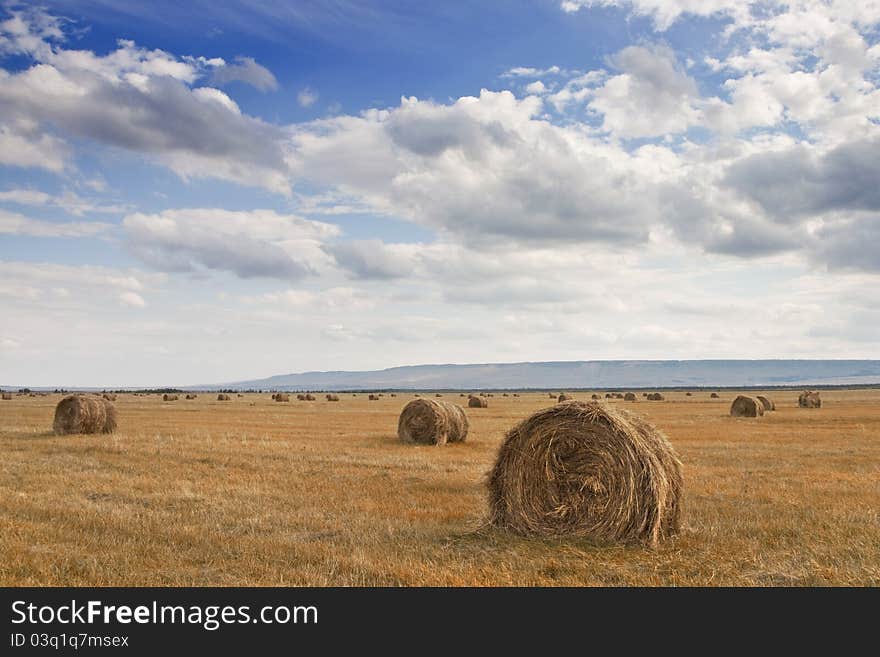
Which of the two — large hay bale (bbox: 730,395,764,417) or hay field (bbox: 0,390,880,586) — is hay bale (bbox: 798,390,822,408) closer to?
large hay bale (bbox: 730,395,764,417)

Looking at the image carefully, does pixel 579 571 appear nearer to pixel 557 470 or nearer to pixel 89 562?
pixel 557 470

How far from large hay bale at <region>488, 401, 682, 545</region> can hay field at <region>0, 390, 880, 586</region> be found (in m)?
0.41

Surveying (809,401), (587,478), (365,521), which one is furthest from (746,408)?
(365,521)

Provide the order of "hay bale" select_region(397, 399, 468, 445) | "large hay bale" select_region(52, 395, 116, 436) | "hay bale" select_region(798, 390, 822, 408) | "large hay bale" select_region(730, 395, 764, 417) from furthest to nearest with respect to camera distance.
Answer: "hay bale" select_region(798, 390, 822, 408)
"large hay bale" select_region(730, 395, 764, 417)
"large hay bale" select_region(52, 395, 116, 436)
"hay bale" select_region(397, 399, 468, 445)

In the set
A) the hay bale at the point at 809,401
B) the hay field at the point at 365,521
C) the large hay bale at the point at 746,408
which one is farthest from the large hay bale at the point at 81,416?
the hay bale at the point at 809,401

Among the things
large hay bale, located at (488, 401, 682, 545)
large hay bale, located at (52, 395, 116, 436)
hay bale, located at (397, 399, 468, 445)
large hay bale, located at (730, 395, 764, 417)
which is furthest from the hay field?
large hay bale, located at (730, 395, 764, 417)

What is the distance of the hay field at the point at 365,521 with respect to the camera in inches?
354

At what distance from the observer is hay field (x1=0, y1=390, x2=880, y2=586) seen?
9.00 m

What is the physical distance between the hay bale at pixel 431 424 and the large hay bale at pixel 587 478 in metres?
14.2

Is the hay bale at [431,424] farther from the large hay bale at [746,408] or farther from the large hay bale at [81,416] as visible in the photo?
the large hay bale at [746,408]

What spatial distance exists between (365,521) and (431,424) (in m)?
14.4
